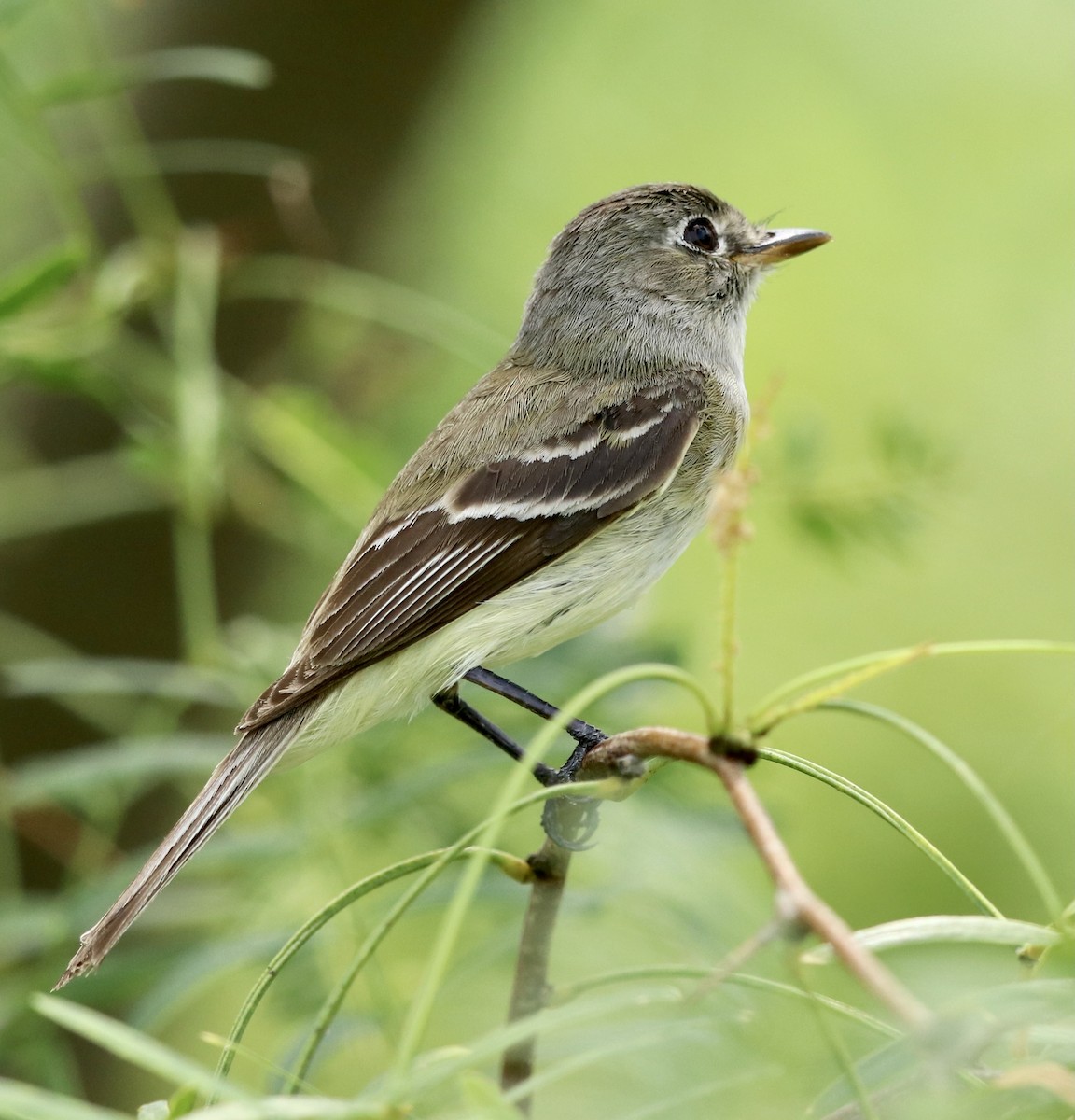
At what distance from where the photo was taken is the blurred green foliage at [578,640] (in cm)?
172

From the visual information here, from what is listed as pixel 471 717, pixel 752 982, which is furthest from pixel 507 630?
pixel 752 982

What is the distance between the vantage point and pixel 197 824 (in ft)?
6.28

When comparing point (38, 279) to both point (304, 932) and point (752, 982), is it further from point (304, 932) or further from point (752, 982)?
point (752, 982)

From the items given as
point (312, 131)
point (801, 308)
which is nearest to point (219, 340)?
point (312, 131)

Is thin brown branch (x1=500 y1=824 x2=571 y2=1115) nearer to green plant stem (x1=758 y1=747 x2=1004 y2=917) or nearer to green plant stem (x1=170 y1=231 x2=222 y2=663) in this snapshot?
green plant stem (x1=758 y1=747 x2=1004 y2=917)

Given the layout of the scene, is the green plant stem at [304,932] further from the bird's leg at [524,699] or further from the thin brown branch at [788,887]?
the bird's leg at [524,699]

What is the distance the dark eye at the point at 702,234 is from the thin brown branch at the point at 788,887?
1988 millimetres

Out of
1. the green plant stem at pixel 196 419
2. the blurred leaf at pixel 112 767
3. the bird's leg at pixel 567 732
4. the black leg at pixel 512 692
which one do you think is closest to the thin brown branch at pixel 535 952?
the bird's leg at pixel 567 732

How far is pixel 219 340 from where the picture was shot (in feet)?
12.3

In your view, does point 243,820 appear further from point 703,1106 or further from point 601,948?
point 703,1106

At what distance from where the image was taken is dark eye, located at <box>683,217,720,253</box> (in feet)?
9.79

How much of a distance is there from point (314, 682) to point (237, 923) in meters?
0.48

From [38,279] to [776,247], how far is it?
1559 millimetres

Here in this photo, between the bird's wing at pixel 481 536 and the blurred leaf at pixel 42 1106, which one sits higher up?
the blurred leaf at pixel 42 1106
